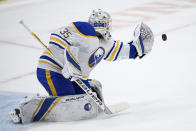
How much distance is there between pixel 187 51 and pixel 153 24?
1580mm

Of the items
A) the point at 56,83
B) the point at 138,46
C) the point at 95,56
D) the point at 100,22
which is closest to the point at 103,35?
the point at 100,22

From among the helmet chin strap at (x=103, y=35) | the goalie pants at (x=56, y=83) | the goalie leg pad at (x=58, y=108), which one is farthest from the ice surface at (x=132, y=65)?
the helmet chin strap at (x=103, y=35)

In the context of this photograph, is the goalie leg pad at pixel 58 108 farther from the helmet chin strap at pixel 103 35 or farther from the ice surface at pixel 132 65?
the helmet chin strap at pixel 103 35

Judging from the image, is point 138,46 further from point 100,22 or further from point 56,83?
point 56,83

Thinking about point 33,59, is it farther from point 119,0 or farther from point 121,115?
point 119,0

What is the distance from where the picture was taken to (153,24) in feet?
21.2

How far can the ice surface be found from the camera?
3.06 m

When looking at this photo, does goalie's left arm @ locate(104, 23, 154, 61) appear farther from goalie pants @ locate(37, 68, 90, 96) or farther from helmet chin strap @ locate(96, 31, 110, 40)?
goalie pants @ locate(37, 68, 90, 96)

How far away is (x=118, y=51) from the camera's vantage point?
11.7 feet

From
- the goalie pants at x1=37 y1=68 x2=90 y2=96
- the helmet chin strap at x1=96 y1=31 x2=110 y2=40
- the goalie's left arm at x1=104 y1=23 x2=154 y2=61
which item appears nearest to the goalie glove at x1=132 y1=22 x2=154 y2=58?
the goalie's left arm at x1=104 y1=23 x2=154 y2=61

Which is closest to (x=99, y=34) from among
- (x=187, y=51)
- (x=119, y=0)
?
(x=187, y=51)

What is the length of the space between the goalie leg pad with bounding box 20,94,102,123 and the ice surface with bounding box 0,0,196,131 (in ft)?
0.32

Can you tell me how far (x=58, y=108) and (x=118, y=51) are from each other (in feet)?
2.57

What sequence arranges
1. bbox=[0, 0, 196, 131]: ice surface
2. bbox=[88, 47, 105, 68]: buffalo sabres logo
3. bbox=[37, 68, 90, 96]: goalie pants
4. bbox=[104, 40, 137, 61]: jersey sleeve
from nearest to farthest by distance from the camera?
bbox=[0, 0, 196, 131]: ice surface, bbox=[88, 47, 105, 68]: buffalo sabres logo, bbox=[37, 68, 90, 96]: goalie pants, bbox=[104, 40, 137, 61]: jersey sleeve
